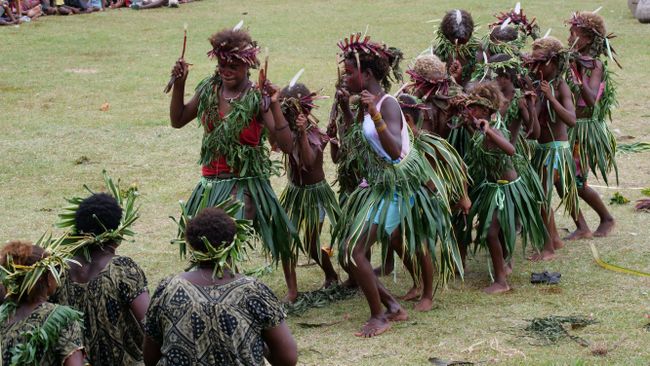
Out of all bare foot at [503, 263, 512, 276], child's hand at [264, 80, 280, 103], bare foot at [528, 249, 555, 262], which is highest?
child's hand at [264, 80, 280, 103]

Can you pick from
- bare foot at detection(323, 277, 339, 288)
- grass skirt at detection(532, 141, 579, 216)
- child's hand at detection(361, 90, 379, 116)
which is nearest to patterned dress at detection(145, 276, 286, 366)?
child's hand at detection(361, 90, 379, 116)

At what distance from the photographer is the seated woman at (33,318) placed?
4.32m

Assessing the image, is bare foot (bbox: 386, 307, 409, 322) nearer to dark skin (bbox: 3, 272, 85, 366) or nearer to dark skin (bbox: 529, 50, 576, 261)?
dark skin (bbox: 529, 50, 576, 261)

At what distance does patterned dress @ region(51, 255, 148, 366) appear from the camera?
190 inches

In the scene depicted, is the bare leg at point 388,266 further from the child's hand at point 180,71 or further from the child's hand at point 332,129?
the child's hand at point 180,71

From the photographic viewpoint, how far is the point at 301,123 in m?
6.86

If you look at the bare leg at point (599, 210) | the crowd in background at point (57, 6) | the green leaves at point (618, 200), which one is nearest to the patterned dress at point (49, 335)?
the bare leg at point (599, 210)

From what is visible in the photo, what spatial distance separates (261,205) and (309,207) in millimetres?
538

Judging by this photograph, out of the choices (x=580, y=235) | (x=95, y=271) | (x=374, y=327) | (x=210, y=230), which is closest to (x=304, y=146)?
(x=374, y=327)

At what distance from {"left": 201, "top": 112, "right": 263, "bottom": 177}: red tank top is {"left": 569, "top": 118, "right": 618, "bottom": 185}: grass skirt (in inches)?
122

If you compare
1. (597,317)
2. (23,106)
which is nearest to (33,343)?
(597,317)

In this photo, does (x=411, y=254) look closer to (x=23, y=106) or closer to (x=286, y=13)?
(x=23, y=106)

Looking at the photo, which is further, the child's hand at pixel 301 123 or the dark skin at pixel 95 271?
the child's hand at pixel 301 123

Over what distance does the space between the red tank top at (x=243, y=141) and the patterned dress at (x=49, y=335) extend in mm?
2521
